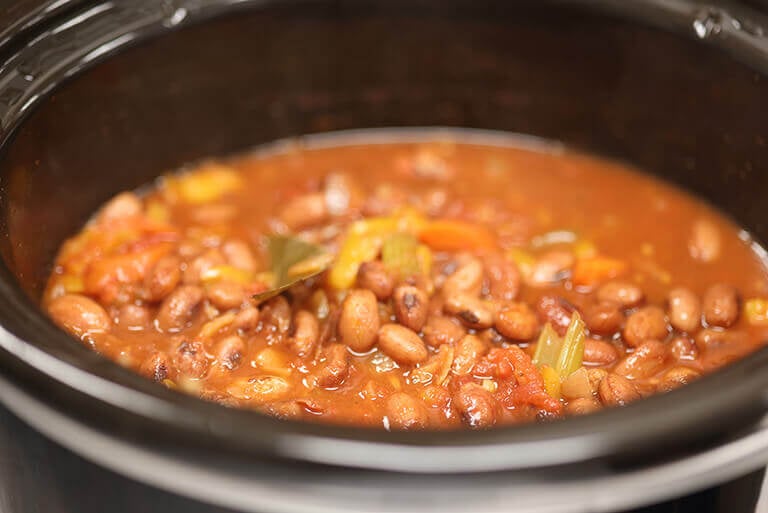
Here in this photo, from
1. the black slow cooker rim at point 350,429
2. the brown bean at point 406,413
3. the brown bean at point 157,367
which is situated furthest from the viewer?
the brown bean at point 157,367

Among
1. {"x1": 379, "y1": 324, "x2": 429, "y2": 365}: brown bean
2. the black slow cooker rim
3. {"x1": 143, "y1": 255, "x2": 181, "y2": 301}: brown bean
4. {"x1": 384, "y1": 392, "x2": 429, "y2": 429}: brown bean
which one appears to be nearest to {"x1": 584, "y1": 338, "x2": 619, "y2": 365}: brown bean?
{"x1": 379, "y1": 324, "x2": 429, "y2": 365}: brown bean

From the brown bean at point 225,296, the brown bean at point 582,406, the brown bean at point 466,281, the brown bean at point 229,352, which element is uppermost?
the brown bean at point 466,281

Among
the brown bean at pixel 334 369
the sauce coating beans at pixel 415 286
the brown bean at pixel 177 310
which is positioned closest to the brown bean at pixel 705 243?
the sauce coating beans at pixel 415 286

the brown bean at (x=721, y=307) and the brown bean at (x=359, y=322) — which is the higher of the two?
the brown bean at (x=721, y=307)

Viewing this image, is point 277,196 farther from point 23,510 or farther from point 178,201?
point 23,510

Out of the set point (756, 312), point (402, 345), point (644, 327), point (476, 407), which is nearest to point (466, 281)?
point (402, 345)

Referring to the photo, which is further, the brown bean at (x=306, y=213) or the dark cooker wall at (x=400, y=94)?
the brown bean at (x=306, y=213)

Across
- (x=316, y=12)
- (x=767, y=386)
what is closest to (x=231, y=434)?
(x=767, y=386)

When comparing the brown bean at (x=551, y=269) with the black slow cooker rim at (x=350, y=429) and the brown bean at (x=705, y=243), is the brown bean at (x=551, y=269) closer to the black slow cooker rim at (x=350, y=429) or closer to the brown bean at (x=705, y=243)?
the brown bean at (x=705, y=243)
